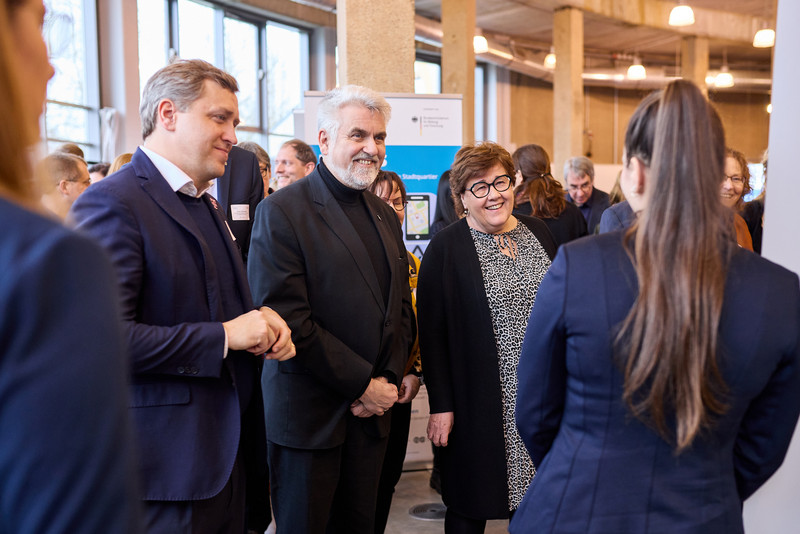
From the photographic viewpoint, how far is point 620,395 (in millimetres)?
1340

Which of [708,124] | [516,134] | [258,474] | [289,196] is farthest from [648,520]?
[516,134]

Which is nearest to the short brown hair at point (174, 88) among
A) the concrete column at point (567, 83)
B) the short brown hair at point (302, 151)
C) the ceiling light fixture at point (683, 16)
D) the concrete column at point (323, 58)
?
the short brown hair at point (302, 151)

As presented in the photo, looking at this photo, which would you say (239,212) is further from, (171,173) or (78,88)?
(78,88)

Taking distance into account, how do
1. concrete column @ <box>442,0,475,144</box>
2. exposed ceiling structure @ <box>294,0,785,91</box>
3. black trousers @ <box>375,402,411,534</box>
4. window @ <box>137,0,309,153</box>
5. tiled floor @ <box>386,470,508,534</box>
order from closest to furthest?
black trousers @ <box>375,402,411,534</box>, tiled floor @ <box>386,470,508,534</box>, window @ <box>137,0,309,153</box>, concrete column @ <box>442,0,475,144</box>, exposed ceiling structure @ <box>294,0,785,91</box>

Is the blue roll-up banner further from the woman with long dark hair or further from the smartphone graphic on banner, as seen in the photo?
the woman with long dark hair

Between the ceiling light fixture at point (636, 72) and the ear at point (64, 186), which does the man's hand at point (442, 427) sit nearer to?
the ear at point (64, 186)

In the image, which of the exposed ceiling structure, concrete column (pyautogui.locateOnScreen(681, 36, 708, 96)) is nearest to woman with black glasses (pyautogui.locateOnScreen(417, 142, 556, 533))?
the exposed ceiling structure

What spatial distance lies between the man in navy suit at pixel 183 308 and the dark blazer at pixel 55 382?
108 centimetres

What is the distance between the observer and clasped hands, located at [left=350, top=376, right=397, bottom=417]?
7.65 ft

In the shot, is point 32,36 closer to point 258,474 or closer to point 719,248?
point 719,248

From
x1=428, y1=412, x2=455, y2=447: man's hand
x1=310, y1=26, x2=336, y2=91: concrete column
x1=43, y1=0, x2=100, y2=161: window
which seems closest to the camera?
x1=428, y1=412, x2=455, y2=447: man's hand

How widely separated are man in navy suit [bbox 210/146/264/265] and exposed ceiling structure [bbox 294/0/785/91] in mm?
7272

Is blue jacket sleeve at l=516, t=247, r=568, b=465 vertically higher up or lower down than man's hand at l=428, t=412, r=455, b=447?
higher up

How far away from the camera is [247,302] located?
6.28ft
